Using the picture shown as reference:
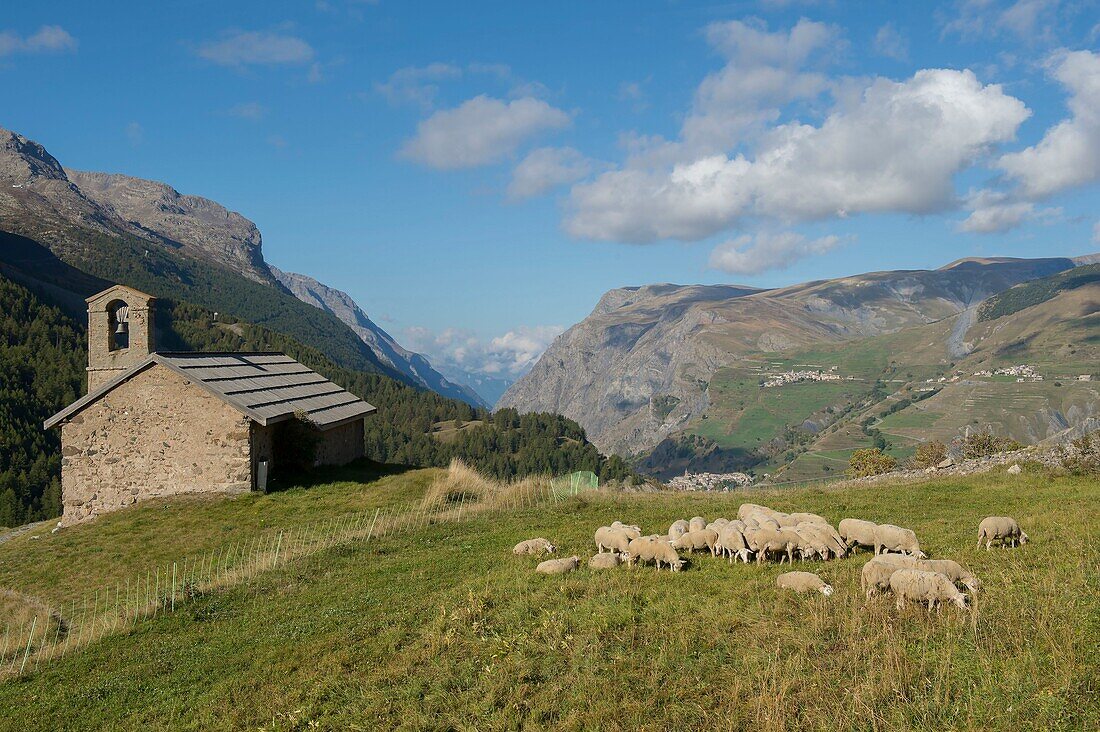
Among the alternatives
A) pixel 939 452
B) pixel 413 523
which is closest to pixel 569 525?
pixel 413 523

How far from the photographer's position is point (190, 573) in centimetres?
1953

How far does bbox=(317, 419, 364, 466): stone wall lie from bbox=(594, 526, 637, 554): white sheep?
1874 centimetres

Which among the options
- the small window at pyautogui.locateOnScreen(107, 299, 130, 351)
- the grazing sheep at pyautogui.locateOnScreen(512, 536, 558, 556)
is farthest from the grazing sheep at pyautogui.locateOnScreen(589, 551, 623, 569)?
the small window at pyautogui.locateOnScreen(107, 299, 130, 351)

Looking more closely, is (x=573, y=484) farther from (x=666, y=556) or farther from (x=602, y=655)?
(x=602, y=655)

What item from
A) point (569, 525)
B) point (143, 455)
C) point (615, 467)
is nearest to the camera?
point (569, 525)

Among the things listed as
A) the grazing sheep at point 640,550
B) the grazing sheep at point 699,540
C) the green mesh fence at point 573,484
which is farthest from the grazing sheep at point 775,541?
the green mesh fence at point 573,484

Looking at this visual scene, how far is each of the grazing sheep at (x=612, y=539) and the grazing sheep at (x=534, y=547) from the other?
4.07 feet

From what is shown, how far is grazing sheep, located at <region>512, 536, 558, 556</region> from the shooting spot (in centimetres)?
1744

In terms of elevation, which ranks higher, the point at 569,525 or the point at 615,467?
A: the point at 569,525

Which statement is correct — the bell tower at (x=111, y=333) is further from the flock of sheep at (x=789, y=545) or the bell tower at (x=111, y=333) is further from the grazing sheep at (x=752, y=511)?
the grazing sheep at (x=752, y=511)

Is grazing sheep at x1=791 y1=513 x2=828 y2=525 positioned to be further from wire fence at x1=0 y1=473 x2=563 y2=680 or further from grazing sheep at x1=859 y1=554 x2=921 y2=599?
wire fence at x1=0 y1=473 x2=563 y2=680

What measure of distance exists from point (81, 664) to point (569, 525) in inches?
496

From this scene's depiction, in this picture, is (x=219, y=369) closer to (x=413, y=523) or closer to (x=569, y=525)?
(x=413, y=523)

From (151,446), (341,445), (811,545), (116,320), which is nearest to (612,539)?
(811,545)
